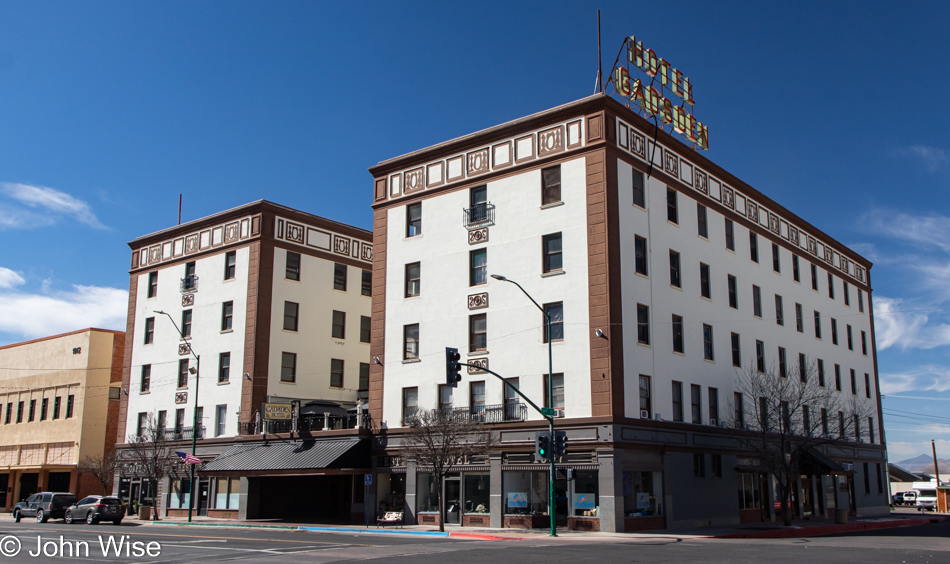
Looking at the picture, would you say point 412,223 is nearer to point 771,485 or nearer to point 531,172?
point 531,172

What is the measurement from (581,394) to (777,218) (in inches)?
894

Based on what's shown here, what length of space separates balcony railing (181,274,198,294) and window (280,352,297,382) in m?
8.20

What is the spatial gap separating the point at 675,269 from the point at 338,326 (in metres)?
24.2

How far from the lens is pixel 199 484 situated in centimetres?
5047

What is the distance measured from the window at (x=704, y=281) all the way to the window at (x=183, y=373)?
32126 mm

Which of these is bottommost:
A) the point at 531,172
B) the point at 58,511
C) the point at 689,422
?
the point at 58,511

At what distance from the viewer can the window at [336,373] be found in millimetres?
54469

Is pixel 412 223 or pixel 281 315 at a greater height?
pixel 412 223

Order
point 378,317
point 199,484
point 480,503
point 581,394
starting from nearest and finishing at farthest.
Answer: point 581,394
point 480,503
point 378,317
point 199,484

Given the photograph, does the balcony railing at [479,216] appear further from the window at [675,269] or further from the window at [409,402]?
the window at [675,269]

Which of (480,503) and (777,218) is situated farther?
(777,218)

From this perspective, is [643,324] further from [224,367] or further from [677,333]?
[224,367]

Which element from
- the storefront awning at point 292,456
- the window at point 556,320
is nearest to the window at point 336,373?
the storefront awning at point 292,456

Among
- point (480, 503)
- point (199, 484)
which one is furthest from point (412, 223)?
point (199, 484)
